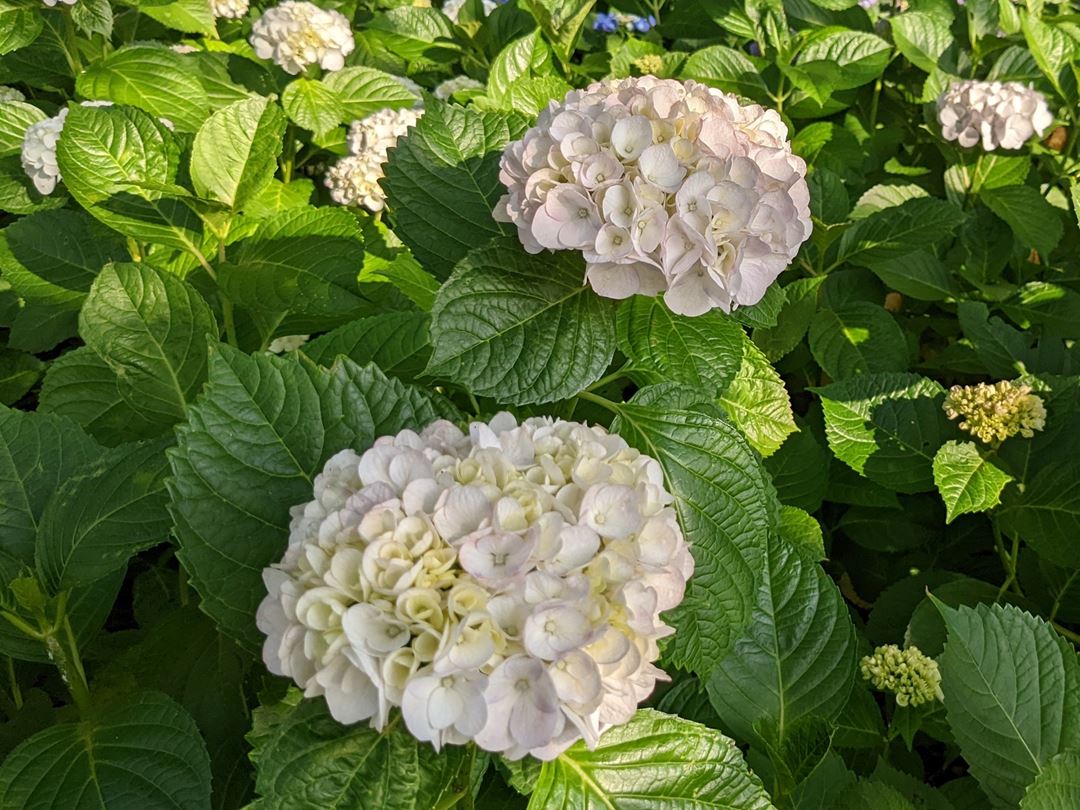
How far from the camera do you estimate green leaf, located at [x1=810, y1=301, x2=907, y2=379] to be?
221 centimetres

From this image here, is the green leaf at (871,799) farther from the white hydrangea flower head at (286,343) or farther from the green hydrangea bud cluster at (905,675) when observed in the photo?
the white hydrangea flower head at (286,343)

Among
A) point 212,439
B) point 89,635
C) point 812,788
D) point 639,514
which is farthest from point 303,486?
point 812,788

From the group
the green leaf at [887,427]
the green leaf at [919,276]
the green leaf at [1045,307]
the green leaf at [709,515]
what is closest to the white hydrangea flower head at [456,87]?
the green leaf at [919,276]

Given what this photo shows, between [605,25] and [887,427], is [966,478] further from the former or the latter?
[605,25]

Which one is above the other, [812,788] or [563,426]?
[563,426]

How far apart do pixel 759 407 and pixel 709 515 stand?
0.52 m

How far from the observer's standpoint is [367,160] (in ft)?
7.72

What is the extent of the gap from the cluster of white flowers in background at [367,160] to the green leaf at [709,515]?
1.30 meters

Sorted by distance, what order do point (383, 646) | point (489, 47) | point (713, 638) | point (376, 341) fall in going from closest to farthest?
point (383, 646)
point (713, 638)
point (376, 341)
point (489, 47)

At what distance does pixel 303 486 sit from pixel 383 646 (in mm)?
248

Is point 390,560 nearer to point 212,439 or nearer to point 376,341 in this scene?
point 212,439

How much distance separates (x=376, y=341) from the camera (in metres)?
1.42

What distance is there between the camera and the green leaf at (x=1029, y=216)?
7.99ft

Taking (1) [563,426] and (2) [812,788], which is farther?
(2) [812,788]
